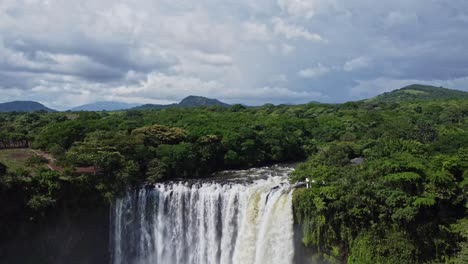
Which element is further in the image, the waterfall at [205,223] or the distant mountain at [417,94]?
the distant mountain at [417,94]

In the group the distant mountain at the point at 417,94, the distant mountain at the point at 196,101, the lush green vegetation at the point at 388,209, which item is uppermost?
the distant mountain at the point at 196,101

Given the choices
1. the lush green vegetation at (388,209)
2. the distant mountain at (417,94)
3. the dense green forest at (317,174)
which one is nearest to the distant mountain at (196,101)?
the distant mountain at (417,94)

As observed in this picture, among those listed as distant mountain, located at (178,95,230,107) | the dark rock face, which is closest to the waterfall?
the dark rock face

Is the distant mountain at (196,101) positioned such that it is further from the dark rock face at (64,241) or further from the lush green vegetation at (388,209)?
the lush green vegetation at (388,209)

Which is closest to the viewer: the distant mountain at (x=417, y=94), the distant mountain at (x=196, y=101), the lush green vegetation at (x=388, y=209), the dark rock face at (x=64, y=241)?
the lush green vegetation at (x=388, y=209)

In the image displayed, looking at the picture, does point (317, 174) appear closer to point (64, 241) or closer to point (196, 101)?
point (64, 241)

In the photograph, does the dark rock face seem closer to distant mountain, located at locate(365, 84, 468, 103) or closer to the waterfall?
the waterfall

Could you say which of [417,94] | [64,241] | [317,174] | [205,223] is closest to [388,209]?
[317,174]
